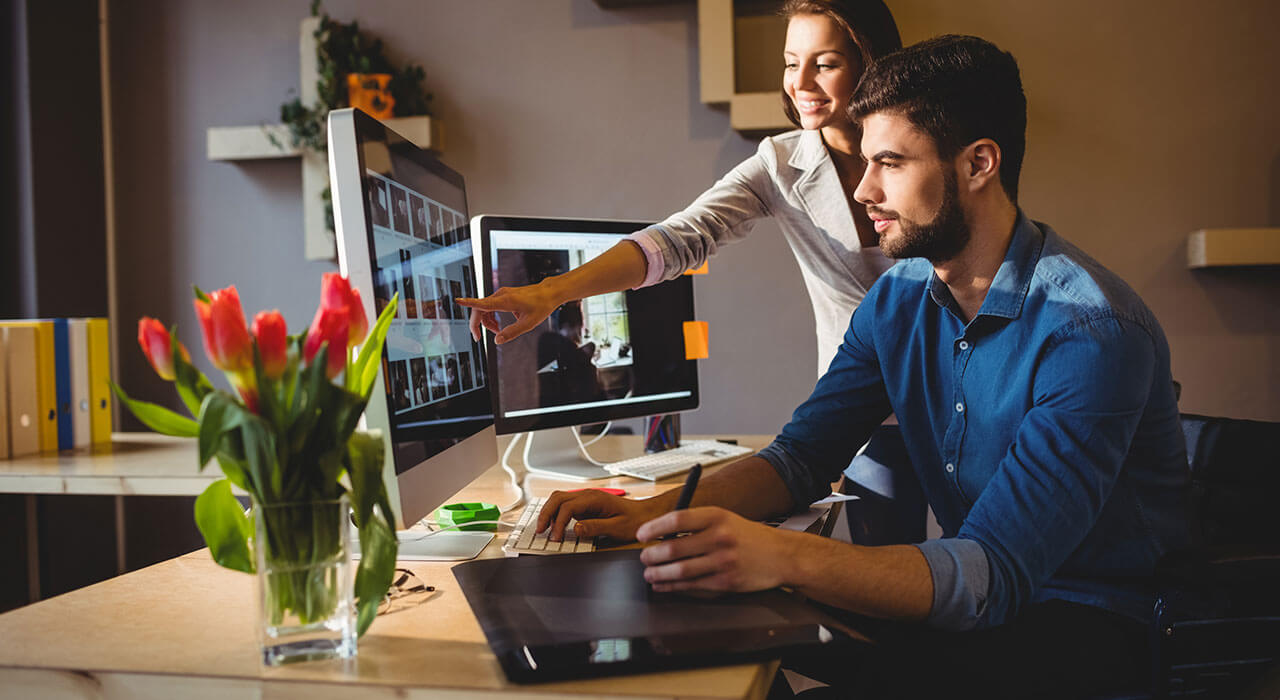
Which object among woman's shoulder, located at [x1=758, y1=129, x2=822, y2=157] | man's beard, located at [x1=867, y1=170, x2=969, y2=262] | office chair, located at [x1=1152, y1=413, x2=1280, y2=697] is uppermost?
woman's shoulder, located at [x1=758, y1=129, x2=822, y2=157]

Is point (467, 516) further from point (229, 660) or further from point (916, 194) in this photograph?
point (916, 194)

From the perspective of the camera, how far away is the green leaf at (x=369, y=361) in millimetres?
851

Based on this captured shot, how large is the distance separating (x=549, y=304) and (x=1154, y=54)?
→ 2.12 m

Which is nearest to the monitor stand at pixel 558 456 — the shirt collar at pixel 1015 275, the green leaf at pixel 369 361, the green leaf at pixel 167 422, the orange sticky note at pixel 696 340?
the orange sticky note at pixel 696 340

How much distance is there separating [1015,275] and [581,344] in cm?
84

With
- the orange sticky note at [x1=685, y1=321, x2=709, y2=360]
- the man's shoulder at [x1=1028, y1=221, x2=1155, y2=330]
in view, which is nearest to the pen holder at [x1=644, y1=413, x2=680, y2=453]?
the orange sticky note at [x1=685, y1=321, x2=709, y2=360]

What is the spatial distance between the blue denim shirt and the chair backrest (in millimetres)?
149

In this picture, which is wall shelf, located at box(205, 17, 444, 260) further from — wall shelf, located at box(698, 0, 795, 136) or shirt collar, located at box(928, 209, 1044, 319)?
shirt collar, located at box(928, 209, 1044, 319)

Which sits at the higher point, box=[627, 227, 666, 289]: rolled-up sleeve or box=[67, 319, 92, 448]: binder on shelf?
box=[627, 227, 666, 289]: rolled-up sleeve

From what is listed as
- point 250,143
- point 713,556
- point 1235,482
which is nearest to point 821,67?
point 1235,482

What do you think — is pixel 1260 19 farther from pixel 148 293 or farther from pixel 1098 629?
pixel 148 293

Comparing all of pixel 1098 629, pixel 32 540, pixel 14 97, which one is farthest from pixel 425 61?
pixel 1098 629

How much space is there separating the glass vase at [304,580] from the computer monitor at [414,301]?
253 mm

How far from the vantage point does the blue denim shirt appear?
1007 millimetres
